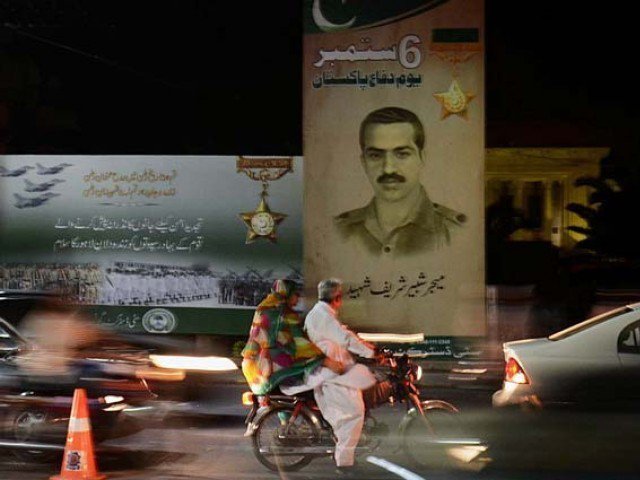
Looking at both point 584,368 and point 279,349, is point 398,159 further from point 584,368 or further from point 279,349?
point 279,349

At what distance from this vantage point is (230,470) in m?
9.23

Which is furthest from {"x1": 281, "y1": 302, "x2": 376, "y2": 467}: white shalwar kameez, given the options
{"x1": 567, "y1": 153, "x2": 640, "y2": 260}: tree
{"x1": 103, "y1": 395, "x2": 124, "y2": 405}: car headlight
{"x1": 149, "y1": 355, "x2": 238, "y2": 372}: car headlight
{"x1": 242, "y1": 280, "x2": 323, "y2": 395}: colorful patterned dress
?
{"x1": 567, "y1": 153, "x2": 640, "y2": 260}: tree

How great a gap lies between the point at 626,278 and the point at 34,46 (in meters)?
10.6

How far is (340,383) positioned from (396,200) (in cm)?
938

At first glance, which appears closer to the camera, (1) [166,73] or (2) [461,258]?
(2) [461,258]

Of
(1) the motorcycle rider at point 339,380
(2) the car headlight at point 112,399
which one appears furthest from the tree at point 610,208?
(2) the car headlight at point 112,399

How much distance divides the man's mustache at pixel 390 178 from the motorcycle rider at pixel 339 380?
912cm

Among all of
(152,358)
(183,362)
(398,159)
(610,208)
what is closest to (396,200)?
(398,159)

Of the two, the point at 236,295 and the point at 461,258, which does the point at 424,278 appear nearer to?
the point at 461,258

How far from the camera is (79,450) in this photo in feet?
26.5

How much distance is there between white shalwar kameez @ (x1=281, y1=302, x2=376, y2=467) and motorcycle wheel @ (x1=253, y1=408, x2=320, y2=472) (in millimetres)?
239

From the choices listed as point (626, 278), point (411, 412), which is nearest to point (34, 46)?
point (626, 278)

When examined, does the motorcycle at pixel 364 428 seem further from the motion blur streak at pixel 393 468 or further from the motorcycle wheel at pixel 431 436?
the motion blur streak at pixel 393 468

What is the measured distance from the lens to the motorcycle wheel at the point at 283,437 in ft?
28.6
